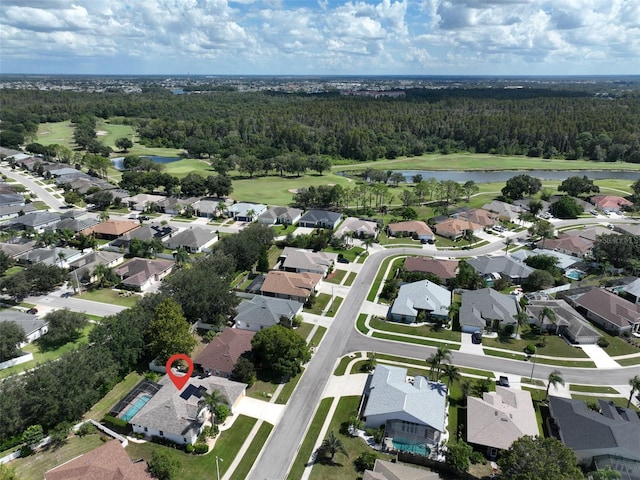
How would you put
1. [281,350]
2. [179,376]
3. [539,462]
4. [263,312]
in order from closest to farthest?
1. [539,462]
2. [179,376]
3. [281,350]
4. [263,312]

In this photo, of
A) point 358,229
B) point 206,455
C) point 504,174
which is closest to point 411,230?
point 358,229

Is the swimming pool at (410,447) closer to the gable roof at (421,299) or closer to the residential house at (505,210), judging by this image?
the gable roof at (421,299)

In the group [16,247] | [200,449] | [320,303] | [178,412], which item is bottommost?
[320,303]

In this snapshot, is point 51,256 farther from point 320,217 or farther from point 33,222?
point 320,217

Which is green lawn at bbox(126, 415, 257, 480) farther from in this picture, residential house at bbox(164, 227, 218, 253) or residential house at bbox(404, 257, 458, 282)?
residential house at bbox(164, 227, 218, 253)

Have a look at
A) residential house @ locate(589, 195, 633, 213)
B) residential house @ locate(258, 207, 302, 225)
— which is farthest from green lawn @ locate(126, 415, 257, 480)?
residential house @ locate(589, 195, 633, 213)

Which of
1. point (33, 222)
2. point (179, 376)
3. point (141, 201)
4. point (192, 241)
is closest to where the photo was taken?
point (179, 376)
